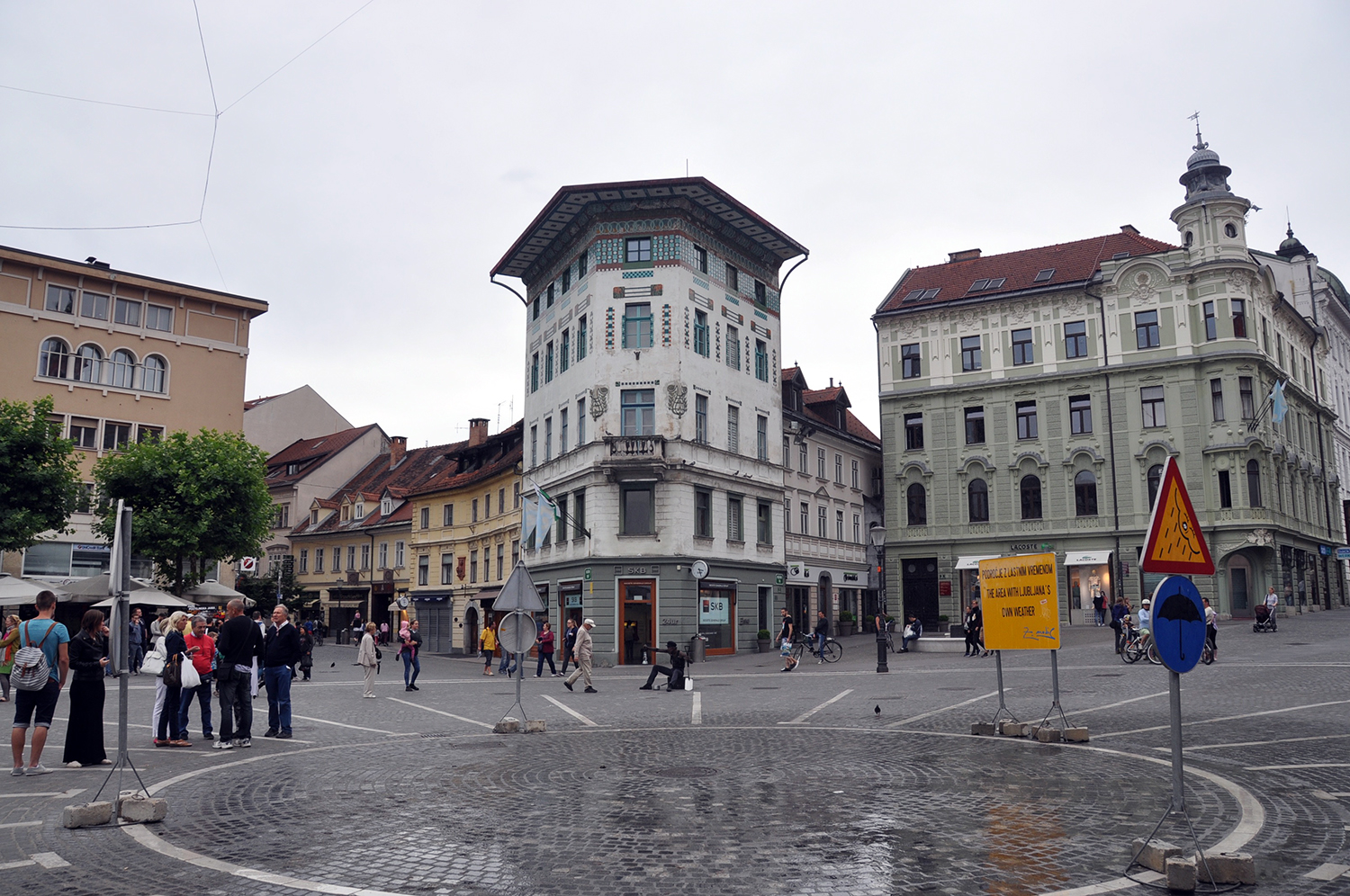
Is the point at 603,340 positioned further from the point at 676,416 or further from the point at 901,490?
Result: the point at 901,490

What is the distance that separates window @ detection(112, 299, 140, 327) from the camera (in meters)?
49.1

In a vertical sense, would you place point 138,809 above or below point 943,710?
above

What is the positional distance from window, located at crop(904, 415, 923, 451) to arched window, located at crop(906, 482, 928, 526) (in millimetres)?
1974

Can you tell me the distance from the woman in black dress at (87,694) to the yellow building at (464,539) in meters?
35.0

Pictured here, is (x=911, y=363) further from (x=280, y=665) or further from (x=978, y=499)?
(x=280, y=665)

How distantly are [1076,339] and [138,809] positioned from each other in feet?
156

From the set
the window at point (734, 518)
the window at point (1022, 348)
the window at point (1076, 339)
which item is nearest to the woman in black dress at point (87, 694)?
the window at point (734, 518)

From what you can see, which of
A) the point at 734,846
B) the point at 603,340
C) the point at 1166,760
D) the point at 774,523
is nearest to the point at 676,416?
the point at 603,340

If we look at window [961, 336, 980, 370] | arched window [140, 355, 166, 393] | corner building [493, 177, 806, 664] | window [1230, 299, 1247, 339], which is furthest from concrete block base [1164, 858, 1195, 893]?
arched window [140, 355, 166, 393]

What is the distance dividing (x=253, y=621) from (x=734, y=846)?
9.25 m

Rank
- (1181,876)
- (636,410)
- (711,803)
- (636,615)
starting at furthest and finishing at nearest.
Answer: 1. (636,410)
2. (636,615)
3. (711,803)
4. (1181,876)

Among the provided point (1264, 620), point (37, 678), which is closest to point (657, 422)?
point (1264, 620)

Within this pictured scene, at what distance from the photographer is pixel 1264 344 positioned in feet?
153

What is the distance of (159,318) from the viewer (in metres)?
50.7
